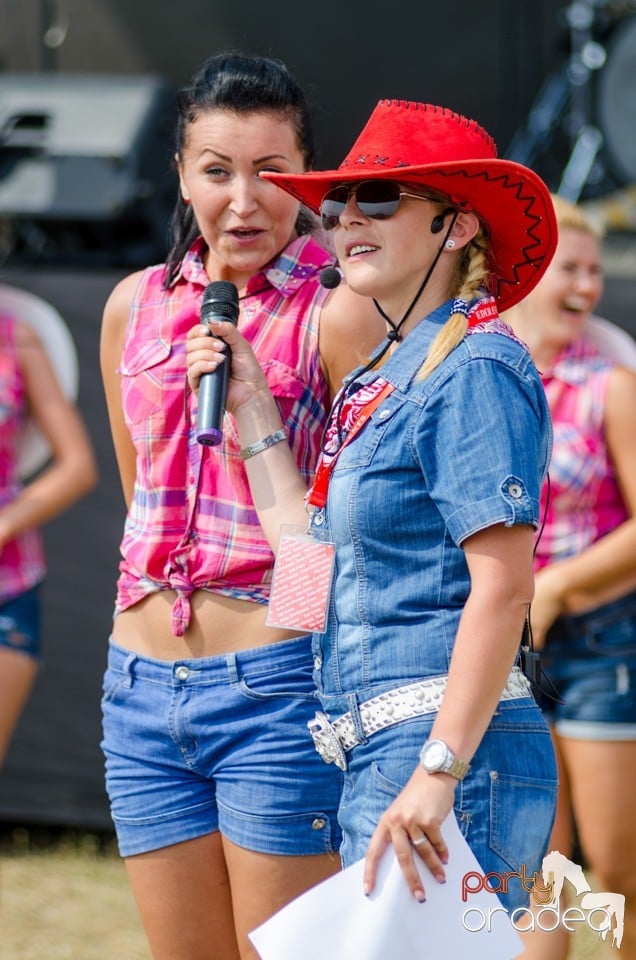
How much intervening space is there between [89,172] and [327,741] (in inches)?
140

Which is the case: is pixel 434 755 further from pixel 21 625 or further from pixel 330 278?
pixel 21 625

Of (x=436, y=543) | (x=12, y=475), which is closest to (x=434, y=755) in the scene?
(x=436, y=543)

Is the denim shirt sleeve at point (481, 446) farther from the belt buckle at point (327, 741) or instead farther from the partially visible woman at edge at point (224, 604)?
the partially visible woman at edge at point (224, 604)

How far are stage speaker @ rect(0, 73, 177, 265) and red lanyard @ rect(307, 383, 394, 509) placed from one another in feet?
10.2

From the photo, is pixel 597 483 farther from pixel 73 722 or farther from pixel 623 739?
pixel 73 722

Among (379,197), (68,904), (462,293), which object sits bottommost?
(68,904)

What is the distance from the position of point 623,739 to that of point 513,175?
1.65 meters

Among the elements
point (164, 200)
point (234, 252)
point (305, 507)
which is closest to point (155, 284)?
point (234, 252)

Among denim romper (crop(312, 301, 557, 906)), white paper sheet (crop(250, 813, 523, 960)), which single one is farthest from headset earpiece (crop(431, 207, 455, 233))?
white paper sheet (crop(250, 813, 523, 960))

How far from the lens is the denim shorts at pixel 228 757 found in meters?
1.88

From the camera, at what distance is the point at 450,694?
4.78 feet

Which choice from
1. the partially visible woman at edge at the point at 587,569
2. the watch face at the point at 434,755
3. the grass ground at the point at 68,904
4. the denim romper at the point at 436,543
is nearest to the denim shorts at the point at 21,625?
the grass ground at the point at 68,904

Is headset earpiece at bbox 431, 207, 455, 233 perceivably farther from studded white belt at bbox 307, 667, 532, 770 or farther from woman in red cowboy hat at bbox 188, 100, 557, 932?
studded white belt at bbox 307, 667, 532, 770

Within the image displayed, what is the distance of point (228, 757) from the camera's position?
6.29 feet
